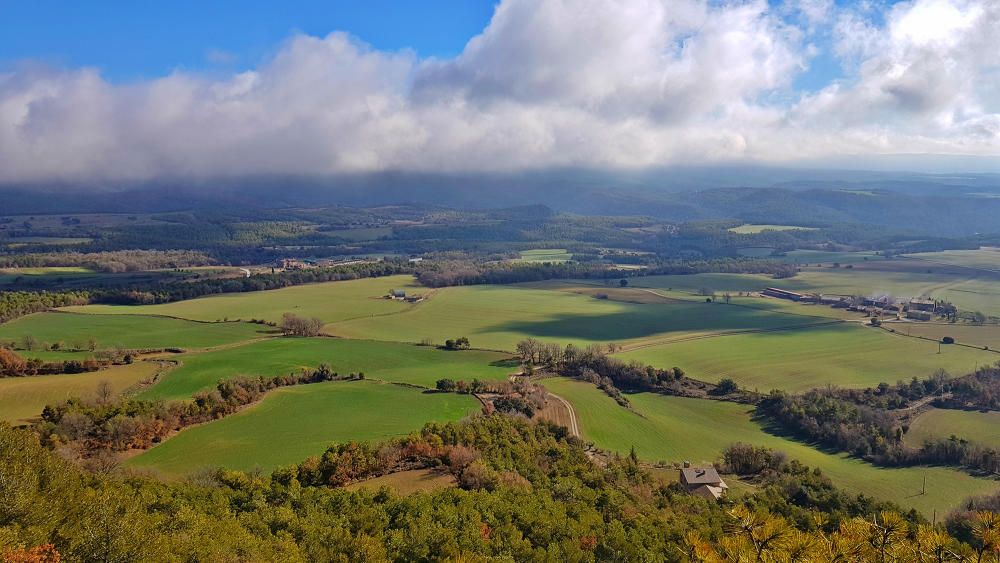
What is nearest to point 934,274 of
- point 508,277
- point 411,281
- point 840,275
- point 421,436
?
point 840,275

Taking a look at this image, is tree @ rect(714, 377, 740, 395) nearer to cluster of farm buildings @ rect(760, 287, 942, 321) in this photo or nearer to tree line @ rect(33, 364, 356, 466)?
tree line @ rect(33, 364, 356, 466)

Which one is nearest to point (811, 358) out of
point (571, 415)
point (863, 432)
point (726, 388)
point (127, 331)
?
point (726, 388)

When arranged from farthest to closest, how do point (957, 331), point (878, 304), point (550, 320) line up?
point (878, 304), point (550, 320), point (957, 331)

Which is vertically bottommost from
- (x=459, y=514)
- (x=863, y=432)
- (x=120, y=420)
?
(x=863, y=432)

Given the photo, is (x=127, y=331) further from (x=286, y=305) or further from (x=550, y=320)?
(x=550, y=320)

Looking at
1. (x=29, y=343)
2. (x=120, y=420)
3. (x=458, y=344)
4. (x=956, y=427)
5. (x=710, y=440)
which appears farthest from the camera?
(x=458, y=344)

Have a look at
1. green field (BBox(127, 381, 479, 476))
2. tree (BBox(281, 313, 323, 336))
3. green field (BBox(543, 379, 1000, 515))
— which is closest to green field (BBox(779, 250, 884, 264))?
green field (BBox(543, 379, 1000, 515))
